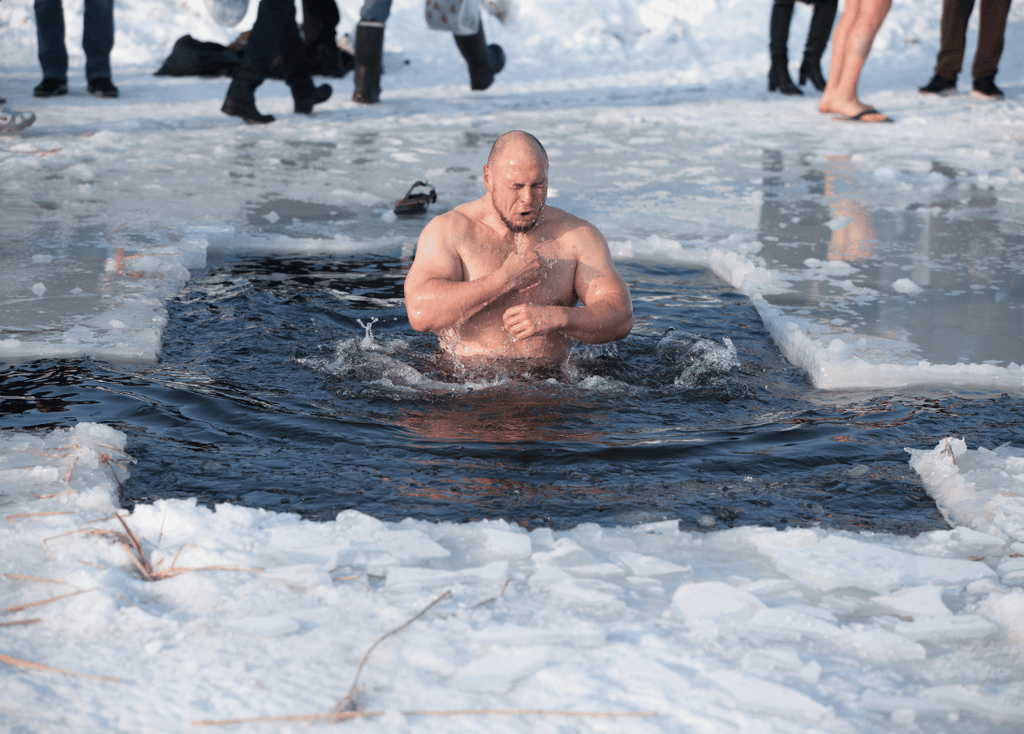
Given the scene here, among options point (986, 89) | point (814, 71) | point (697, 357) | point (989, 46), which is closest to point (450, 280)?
point (697, 357)

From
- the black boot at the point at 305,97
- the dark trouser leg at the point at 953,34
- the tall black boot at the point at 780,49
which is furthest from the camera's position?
the tall black boot at the point at 780,49

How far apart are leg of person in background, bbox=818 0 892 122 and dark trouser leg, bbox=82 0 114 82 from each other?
6.21 m

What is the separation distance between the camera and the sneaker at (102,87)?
9.40 m

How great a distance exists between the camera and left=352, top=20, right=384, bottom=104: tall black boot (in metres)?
9.31

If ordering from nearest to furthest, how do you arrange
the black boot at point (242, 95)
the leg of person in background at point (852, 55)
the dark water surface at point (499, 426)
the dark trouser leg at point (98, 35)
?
the dark water surface at point (499, 426), the leg of person in background at point (852, 55), the black boot at point (242, 95), the dark trouser leg at point (98, 35)

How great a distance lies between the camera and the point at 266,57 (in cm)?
805

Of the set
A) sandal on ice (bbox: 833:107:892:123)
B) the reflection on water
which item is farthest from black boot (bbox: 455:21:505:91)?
the reflection on water

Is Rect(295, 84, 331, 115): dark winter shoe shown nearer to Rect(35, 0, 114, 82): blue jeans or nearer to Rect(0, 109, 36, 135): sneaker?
Rect(35, 0, 114, 82): blue jeans

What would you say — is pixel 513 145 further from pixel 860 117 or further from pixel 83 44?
pixel 83 44

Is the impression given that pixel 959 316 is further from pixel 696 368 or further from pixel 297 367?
pixel 297 367

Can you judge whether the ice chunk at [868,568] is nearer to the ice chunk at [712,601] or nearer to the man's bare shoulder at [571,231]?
the ice chunk at [712,601]

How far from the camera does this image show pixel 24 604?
6.45 feet

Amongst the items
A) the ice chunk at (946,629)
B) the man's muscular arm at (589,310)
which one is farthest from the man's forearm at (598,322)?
the ice chunk at (946,629)

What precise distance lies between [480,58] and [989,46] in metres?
5.14
